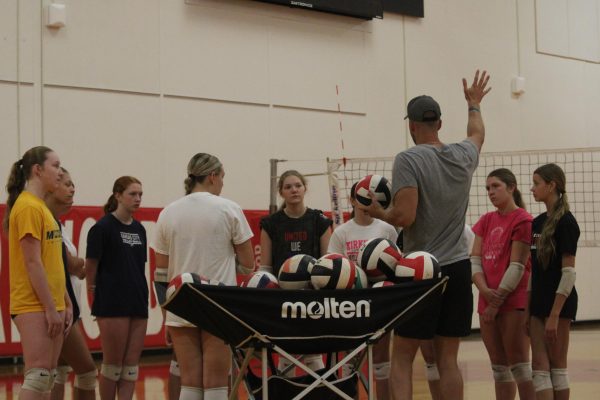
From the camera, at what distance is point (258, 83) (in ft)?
39.9

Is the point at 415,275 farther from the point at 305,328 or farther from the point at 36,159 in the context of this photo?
the point at 36,159

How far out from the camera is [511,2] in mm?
15055

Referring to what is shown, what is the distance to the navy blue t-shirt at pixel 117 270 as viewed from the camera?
237 inches

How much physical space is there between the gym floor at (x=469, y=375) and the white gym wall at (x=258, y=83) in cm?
239

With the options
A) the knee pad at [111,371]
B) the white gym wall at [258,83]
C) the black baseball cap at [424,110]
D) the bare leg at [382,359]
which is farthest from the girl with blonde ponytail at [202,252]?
the white gym wall at [258,83]

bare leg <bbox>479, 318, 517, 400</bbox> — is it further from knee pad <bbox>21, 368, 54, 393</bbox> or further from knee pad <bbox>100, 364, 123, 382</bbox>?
knee pad <bbox>21, 368, 54, 393</bbox>

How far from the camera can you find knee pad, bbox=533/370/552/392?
219 inches

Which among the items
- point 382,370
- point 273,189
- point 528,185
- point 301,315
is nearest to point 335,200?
point 273,189

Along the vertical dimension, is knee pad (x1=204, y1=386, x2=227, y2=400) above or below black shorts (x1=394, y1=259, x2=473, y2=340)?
below

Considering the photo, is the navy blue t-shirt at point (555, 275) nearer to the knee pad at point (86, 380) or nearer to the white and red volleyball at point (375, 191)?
the white and red volleyball at point (375, 191)

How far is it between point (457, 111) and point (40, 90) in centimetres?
700

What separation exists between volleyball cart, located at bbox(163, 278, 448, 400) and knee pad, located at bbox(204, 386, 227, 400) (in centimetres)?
50

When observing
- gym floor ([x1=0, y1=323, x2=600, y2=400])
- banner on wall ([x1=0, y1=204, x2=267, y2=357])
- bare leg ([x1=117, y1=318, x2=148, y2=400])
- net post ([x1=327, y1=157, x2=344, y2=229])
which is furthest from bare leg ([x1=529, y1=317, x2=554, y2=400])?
banner on wall ([x1=0, y1=204, x2=267, y2=357])

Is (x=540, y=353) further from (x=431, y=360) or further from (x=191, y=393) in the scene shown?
(x=191, y=393)
